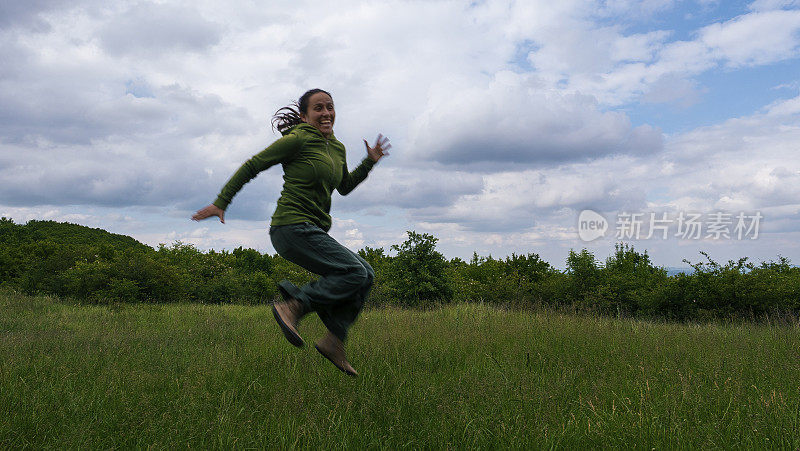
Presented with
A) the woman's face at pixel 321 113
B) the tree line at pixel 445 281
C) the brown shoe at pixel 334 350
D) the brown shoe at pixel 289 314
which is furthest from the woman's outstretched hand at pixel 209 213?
the tree line at pixel 445 281

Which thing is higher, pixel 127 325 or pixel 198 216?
pixel 198 216

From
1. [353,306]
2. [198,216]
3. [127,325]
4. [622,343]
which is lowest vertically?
[127,325]

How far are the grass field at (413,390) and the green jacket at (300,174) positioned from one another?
1.30m

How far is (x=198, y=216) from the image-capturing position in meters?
3.34

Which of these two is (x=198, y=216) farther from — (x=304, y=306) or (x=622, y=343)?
(x=622, y=343)

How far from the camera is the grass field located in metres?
2.81

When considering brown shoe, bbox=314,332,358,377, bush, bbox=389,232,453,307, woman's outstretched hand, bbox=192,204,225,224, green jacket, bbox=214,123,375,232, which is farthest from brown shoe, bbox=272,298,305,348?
bush, bbox=389,232,453,307

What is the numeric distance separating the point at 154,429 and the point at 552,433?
232 centimetres

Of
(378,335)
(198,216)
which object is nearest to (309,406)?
(198,216)

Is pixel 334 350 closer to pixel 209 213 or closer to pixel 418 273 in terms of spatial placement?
pixel 209 213

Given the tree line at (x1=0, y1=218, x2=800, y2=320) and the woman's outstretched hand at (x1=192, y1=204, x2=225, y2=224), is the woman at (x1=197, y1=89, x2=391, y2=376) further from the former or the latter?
the tree line at (x1=0, y1=218, x2=800, y2=320)

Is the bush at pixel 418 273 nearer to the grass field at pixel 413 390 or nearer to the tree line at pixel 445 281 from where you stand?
the tree line at pixel 445 281

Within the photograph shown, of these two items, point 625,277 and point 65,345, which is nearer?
point 65,345

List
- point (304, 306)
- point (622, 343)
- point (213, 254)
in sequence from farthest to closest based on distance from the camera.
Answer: point (213, 254) → point (622, 343) → point (304, 306)
